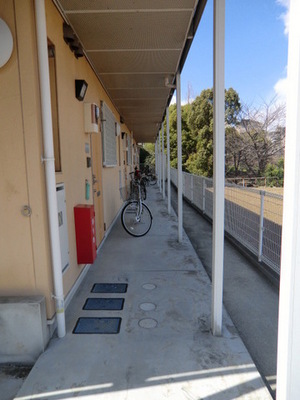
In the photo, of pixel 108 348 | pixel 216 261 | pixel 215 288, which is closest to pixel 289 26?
pixel 216 261

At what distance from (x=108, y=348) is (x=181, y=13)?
8.58ft

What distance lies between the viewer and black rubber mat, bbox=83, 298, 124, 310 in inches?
97.7

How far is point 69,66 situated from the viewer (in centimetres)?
271

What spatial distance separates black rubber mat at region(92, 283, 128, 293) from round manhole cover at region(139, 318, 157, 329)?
0.54 meters

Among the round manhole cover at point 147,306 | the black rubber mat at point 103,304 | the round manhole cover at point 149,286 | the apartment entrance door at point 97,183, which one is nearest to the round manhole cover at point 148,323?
the round manhole cover at point 147,306

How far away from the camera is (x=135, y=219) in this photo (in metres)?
5.05

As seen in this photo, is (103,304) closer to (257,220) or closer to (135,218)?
(257,220)

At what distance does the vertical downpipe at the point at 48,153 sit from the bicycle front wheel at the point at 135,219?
272 cm

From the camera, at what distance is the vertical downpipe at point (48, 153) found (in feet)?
6.02


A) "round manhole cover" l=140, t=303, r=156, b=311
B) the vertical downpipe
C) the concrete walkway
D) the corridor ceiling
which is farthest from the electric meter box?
"round manhole cover" l=140, t=303, r=156, b=311

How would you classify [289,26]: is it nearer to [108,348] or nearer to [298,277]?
[298,277]

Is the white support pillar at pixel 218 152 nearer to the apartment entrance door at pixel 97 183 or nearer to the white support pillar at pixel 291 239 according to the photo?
the white support pillar at pixel 291 239

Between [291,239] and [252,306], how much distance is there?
5.74 ft

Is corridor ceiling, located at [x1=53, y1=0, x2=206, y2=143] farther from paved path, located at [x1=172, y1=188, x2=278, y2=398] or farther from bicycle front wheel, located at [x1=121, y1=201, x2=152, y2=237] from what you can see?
paved path, located at [x1=172, y1=188, x2=278, y2=398]
